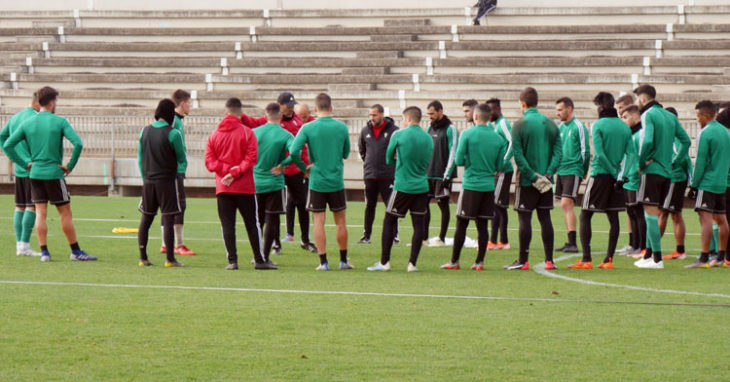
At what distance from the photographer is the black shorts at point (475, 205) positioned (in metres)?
12.1

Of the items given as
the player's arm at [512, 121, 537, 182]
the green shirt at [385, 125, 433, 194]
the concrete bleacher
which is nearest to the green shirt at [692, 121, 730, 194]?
the player's arm at [512, 121, 537, 182]

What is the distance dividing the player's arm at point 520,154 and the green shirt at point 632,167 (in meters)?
1.18

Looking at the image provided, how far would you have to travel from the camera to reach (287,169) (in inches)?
544

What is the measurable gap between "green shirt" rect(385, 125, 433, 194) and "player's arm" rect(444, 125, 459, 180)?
6.97ft

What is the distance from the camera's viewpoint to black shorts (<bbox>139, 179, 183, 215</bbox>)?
12102 millimetres

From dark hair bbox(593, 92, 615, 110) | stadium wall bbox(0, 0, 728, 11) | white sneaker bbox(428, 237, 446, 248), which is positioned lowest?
white sneaker bbox(428, 237, 446, 248)

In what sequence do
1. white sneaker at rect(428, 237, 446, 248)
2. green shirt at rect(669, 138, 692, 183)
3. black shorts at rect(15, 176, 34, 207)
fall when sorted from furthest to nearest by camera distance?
white sneaker at rect(428, 237, 446, 248), green shirt at rect(669, 138, 692, 183), black shorts at rect(15, 176, 34, 207)

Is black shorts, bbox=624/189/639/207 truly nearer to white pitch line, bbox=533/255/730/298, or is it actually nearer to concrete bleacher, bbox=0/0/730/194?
white pitch line, bbox=533/255/730/298

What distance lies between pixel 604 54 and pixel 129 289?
2193 cm

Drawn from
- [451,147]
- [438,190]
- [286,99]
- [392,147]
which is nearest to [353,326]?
[392,147]

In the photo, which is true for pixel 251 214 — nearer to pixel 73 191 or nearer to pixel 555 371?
pixel 555 371

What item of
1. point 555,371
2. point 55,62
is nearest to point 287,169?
point 555,371

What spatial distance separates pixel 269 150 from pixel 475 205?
7.68 feet

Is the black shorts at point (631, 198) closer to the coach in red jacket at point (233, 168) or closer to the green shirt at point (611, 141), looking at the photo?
the green shirt at point (611, 141)
